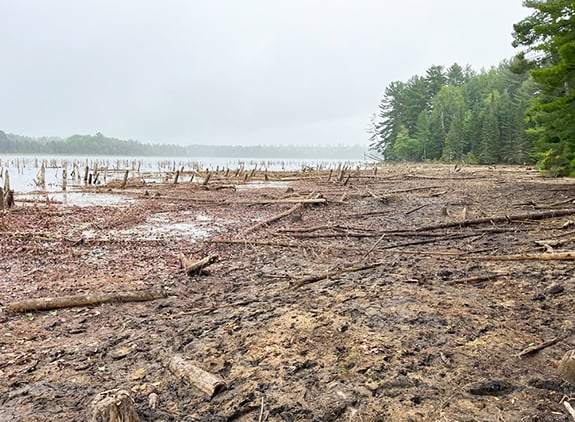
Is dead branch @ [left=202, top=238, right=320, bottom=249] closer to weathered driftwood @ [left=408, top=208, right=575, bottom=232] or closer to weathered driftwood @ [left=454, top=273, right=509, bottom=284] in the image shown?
weathered driftwood @ [left=408, top=208, right=575, bottom=232]

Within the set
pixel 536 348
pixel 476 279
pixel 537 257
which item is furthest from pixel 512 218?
pixel 536 348

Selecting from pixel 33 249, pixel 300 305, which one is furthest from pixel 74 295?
pixel 33 249

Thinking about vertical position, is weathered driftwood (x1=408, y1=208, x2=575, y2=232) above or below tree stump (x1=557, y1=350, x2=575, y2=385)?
above

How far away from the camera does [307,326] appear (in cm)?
466

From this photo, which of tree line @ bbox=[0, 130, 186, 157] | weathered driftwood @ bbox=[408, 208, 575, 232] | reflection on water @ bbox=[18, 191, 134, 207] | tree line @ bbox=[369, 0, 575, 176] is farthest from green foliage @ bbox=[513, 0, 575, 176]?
tree line @ bbox=[0, 130, 186, 157]

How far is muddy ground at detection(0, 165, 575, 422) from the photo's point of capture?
→ 329 cm

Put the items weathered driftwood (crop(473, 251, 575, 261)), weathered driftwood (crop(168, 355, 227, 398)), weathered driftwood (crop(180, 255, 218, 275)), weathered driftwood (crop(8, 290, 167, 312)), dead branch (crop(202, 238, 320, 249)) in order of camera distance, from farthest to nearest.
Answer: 1. dead branch (crop(202, 238, 320, 249))
2. weathered driftwood (crop(180, 255, 218, 275))
3. weathered driftwood (crop(473, 251, 575, 261))
4. weathered driftwood (crop(8, 290, 167, 312))
5. weathered driftwood (crop(168, 355, 227, 398))

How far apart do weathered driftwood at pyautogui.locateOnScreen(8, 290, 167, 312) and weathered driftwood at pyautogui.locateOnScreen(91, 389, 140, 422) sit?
3320 millimetres

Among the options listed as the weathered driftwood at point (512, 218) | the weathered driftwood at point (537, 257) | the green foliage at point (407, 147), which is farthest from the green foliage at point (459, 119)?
the weathered driftwood at point (537, 257)

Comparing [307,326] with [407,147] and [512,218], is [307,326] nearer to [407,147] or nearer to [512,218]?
[512,218]

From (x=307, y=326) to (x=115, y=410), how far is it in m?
2.30

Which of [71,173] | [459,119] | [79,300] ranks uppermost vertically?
[459,119]

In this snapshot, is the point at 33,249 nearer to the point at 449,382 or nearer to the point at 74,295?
the point at 74,295

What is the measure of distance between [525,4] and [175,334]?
2316cm
